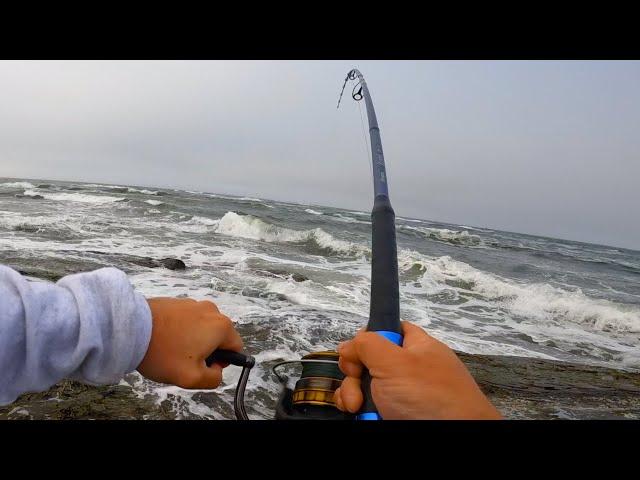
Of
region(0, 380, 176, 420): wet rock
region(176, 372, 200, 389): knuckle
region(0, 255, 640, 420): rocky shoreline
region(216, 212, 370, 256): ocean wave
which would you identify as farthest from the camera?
region(216, 212, 370, 256): ocean wave

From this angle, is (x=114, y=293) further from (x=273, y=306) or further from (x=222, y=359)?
(x=273, y=306)

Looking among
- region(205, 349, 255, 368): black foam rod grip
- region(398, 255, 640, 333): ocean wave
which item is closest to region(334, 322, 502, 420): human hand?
region(205, 349, 255, 368): black foam rod grip

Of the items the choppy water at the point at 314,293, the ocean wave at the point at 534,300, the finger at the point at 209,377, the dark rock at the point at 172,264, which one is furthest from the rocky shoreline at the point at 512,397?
the dark rock at the point at 172,264

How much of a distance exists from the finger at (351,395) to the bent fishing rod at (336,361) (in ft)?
0.06

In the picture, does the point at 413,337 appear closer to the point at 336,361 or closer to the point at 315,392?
the point at 336,361

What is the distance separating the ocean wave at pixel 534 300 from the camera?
885 cm

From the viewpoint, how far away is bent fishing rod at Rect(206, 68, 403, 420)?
3.83 ft

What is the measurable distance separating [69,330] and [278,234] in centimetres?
1616

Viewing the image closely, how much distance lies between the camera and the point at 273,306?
5.64 metres

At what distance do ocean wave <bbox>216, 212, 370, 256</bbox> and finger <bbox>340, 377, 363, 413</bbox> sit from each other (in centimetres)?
1334

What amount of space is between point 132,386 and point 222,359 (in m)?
2.15

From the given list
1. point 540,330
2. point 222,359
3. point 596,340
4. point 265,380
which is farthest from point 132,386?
point 596,340

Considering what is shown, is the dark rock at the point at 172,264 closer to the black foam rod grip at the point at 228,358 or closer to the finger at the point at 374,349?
the black foam rod grip at the point at 228,358

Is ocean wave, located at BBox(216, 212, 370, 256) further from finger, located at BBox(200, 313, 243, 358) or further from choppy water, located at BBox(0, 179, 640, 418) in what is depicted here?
finger, located at BBox(200, 313, 243, 358)
